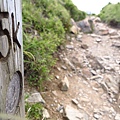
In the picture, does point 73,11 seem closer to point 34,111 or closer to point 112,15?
point 112,15

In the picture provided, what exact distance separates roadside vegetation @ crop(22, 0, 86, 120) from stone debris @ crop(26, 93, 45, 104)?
0.09m

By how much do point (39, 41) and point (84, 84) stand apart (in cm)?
95

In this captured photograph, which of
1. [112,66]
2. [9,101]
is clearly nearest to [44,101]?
[9,101]

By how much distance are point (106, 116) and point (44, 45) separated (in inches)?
45.1

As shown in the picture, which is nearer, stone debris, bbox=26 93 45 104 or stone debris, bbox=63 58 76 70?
stone debris, bbox=26 93 45 104

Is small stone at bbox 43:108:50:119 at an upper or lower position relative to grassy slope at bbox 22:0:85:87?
lower

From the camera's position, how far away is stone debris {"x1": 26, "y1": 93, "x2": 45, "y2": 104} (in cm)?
213

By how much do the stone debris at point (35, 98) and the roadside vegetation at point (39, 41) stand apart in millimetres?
90

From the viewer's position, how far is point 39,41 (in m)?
2.63

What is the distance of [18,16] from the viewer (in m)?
0.92

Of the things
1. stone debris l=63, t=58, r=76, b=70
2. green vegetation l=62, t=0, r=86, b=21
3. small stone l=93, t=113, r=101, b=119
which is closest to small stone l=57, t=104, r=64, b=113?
small stone l=93, t=113, r=101, b=119

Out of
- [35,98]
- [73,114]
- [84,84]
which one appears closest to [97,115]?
[73,114]

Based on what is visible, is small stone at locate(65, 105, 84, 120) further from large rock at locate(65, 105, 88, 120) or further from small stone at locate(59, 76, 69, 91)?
small stone at locate(59, 76, 69, 91)

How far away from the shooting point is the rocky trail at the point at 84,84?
2.42 metres
